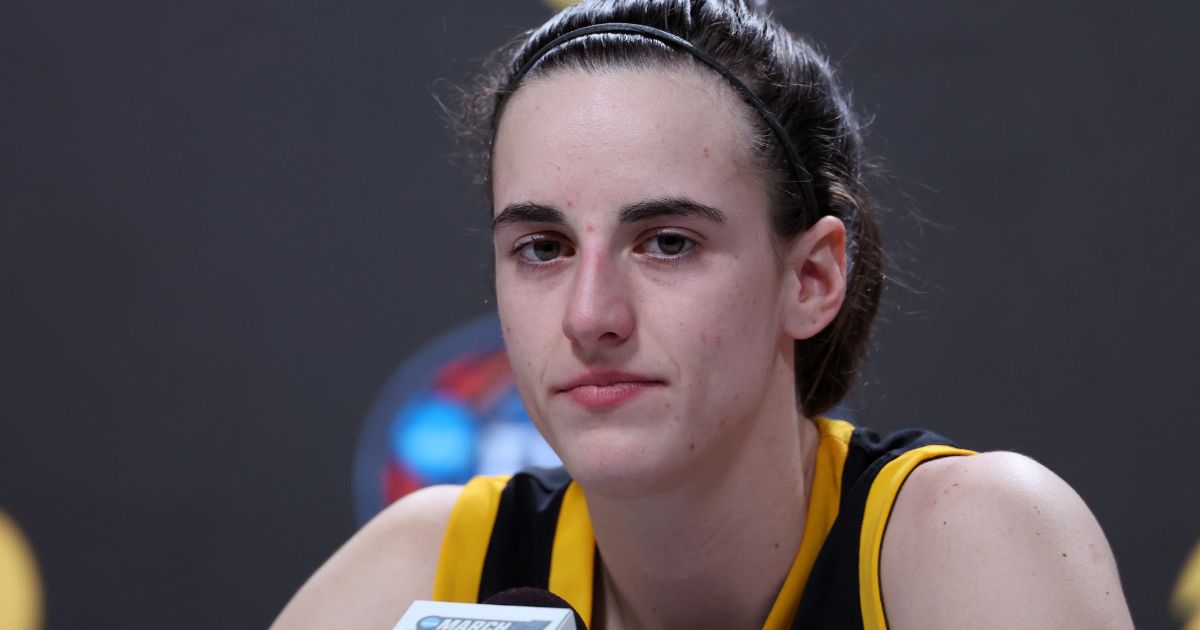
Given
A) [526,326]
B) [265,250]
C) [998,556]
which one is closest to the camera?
[998,556]

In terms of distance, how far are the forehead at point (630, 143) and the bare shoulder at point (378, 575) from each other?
40 centimetres

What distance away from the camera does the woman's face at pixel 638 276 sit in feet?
3.24

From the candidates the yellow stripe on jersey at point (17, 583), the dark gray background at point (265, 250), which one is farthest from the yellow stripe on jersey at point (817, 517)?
the yellow stripe on jersey at point (17, 583)

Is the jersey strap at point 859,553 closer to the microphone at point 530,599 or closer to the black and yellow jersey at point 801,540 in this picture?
the black and yellow jersey at point 801,540

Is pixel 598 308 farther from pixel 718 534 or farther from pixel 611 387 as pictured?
pixel 718 534

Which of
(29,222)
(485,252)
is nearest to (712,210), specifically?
(485,252)

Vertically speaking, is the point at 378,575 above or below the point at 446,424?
below

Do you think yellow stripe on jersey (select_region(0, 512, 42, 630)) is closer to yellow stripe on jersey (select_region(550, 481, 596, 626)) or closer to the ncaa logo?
the ncaa logo

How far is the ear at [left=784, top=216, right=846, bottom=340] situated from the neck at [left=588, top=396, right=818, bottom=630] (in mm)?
97

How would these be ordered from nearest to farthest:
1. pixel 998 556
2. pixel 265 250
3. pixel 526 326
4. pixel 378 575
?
pixel 998 556
pixel 526 326
pixel 378 575
pixel 265 250

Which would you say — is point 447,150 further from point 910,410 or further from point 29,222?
point 910,410

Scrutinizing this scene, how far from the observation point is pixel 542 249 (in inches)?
42.0

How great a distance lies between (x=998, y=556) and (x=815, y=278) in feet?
1.11

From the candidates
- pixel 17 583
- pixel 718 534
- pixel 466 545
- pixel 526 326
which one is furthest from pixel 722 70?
pixel 17 583
